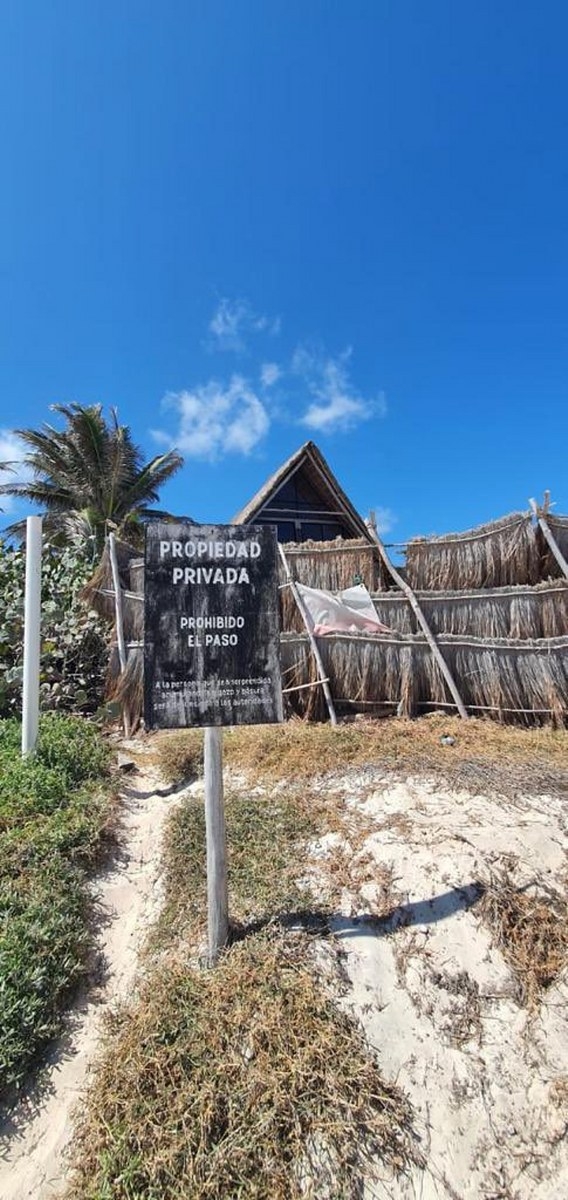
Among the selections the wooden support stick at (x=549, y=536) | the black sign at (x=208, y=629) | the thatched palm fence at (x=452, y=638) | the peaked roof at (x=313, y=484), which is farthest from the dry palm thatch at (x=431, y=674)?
the peaked roof at (x=313, y=484)

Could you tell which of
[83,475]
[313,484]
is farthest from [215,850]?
[83,475]

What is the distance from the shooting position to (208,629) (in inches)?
115

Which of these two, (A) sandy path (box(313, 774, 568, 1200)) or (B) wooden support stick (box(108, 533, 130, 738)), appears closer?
(A) sandy path (box(313, 774, 568, 1200))

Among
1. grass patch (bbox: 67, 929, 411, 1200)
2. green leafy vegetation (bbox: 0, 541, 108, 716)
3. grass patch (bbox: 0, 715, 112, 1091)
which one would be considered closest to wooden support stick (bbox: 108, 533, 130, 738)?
green leafy vegetation (bbox: 0, 541, 108, 716)

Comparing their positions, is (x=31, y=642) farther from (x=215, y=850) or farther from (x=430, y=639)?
(x=430, y=639)

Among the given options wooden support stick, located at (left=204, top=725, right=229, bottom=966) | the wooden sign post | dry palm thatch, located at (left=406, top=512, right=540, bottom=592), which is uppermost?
dry palm thatch, located at (left=406, top=512, right=540, bottom=592)

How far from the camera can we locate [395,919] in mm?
→ 2994

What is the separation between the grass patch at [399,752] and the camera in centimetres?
437

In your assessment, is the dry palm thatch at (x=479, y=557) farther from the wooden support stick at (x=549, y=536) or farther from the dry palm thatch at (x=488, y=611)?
the dry palm thatch at (x=488, y=611)

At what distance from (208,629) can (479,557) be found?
474cm

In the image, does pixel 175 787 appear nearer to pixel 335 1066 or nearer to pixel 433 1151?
pixel 335 1066

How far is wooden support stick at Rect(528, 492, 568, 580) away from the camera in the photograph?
604 centimetres

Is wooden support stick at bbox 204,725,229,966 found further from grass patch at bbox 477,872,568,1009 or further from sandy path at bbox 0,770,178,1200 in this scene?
grass patch at bbox 477,872,568,1009

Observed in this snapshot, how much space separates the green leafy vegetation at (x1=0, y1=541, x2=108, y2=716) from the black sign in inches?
167
